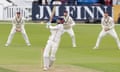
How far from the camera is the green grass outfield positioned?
22.5 m

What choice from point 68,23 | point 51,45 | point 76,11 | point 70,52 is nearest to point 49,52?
point 51,45

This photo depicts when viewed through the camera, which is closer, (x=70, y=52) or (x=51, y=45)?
(x=51, y=45)

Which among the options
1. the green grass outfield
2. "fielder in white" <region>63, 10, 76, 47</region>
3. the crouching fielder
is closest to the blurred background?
the green grass outfield

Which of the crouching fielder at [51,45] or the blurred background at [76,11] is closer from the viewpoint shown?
the crouching fielder at [51,45]

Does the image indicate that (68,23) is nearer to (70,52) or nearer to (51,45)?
(70,52)

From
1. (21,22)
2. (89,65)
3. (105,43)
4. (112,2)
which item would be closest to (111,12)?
(112,2)

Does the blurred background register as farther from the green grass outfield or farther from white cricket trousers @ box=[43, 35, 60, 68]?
white cricket trousers @ box=[43, 35, 60, 68]

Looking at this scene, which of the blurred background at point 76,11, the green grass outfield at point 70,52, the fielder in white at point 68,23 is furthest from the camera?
the blurred background at point 76,11

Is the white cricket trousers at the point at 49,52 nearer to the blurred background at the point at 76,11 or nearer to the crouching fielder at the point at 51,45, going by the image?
the crouching fielder at the point at 51,45

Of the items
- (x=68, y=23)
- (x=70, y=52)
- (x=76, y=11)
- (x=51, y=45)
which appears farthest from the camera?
(x=76, y=11)

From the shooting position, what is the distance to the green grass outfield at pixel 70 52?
2248 centimetres

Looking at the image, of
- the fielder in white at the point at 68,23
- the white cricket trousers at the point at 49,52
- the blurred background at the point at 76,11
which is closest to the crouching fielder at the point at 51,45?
the white cricket trousers at the point at 49,52

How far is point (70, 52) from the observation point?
27.0m

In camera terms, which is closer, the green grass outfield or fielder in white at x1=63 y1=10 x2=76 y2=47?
the green grass outfield
